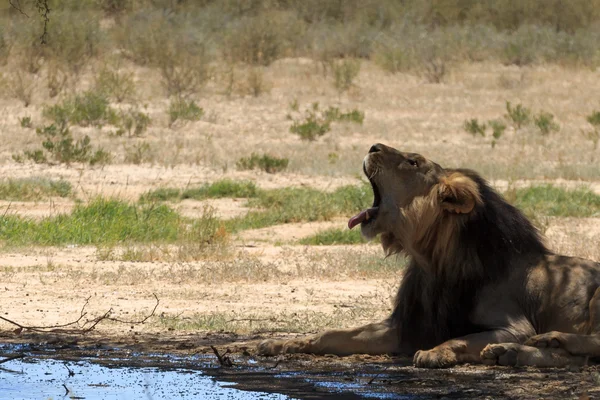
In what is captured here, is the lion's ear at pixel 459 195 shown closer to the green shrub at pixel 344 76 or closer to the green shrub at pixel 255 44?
the green shrub at pixel 344 76

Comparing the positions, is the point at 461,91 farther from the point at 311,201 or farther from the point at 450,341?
the point at 450,341

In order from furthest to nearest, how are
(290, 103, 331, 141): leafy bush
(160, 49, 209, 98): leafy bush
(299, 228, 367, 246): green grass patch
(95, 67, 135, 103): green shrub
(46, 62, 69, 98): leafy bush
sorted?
1. (160, 49, 209, 98): leafy bush
2. (46, 62, 69, 98): leafy bush
3. (95, 67, 135, 103): green shrub
4. (290, 103, 331, 141): leafy bush
5. (299, 228, 367, 246): green grass patch

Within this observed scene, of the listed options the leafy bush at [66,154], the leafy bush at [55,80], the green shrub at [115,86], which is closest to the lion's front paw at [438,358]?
the leafy bush at [66,154]

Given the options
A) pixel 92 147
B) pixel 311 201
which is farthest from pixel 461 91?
pixel 311 201

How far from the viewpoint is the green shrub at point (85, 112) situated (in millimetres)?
22312

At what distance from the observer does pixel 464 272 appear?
250 inches

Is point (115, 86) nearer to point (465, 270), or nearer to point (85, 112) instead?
point (85, 112)

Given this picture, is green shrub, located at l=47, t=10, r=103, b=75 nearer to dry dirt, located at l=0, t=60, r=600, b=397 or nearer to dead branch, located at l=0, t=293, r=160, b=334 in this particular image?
dry dirt, located at l=0, t=60, r=600, b=397

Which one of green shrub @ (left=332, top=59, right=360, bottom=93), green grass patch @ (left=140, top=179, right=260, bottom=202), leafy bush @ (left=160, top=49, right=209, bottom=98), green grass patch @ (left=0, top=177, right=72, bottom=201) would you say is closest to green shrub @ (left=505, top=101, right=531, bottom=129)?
green shrub @ (left=332, top=59, right=360, bottom=93)

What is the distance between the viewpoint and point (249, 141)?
73.0 feet

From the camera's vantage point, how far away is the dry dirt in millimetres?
8500

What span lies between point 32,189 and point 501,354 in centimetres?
1071

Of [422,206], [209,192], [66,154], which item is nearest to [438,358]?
[422,206]

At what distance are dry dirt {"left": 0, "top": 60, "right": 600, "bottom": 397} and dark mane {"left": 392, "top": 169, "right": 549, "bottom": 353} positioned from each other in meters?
1.44
